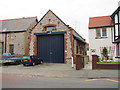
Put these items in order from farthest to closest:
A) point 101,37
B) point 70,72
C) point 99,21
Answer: point 99,21, point 101,37, point 70,72

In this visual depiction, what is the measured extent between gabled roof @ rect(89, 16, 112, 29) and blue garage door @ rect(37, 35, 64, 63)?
656 cm

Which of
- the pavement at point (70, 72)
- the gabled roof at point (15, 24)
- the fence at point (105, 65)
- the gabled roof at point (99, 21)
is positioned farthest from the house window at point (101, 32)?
the gabled roof at point (15, 24)

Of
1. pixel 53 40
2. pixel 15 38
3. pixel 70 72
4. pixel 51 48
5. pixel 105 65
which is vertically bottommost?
pixel 70 72

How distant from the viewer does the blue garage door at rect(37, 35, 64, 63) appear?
63.5 feet

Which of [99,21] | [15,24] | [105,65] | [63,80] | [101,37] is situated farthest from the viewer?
[15,24]

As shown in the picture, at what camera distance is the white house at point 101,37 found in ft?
66.9

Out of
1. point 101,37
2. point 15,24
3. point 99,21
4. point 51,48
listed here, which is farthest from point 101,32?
point 15,24

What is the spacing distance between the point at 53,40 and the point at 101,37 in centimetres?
822

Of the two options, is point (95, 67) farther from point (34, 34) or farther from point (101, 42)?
point (34, 34)

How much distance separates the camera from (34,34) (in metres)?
20.8

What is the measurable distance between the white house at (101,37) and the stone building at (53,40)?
11.6 feet

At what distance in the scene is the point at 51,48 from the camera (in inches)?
782

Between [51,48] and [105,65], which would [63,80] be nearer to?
[105,65]

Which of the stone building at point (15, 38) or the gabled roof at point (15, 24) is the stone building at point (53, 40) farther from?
the gabled roof at point (15, 24)
